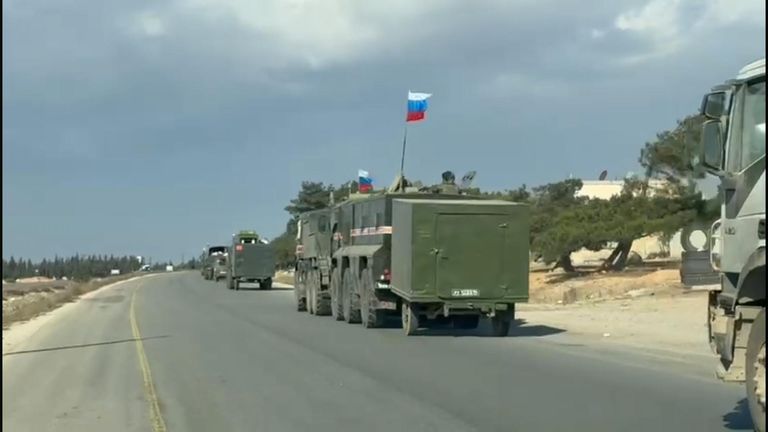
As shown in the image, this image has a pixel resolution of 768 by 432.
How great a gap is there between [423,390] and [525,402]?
167cm

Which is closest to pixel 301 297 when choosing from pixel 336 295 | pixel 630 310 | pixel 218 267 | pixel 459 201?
pixel 336 295

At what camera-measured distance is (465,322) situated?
25.2 meters

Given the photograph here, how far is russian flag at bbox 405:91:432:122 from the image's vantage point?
29922mm

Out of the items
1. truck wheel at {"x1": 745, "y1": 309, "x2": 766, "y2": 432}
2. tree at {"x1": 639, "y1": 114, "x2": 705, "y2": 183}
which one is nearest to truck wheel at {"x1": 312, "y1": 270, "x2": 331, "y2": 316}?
tree at {"x1": 639, "y1": 114, "x2": 705, "y2": 183}

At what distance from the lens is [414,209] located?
21.9 m

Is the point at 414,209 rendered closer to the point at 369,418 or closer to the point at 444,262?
the point at 444,262

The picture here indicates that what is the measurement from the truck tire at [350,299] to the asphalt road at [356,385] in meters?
2.66

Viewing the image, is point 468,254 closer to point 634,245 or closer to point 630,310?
point 630,310

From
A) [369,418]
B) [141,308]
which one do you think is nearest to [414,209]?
[369,418]

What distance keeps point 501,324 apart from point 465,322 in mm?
2571

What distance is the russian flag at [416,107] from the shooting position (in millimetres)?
29922

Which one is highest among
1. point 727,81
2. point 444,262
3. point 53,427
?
point 727,81

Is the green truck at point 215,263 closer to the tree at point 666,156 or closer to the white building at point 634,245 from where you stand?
the white building at point 634,245

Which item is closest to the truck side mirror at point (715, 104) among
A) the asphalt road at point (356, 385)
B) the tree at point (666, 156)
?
the asphalt road at point (356, 385)
